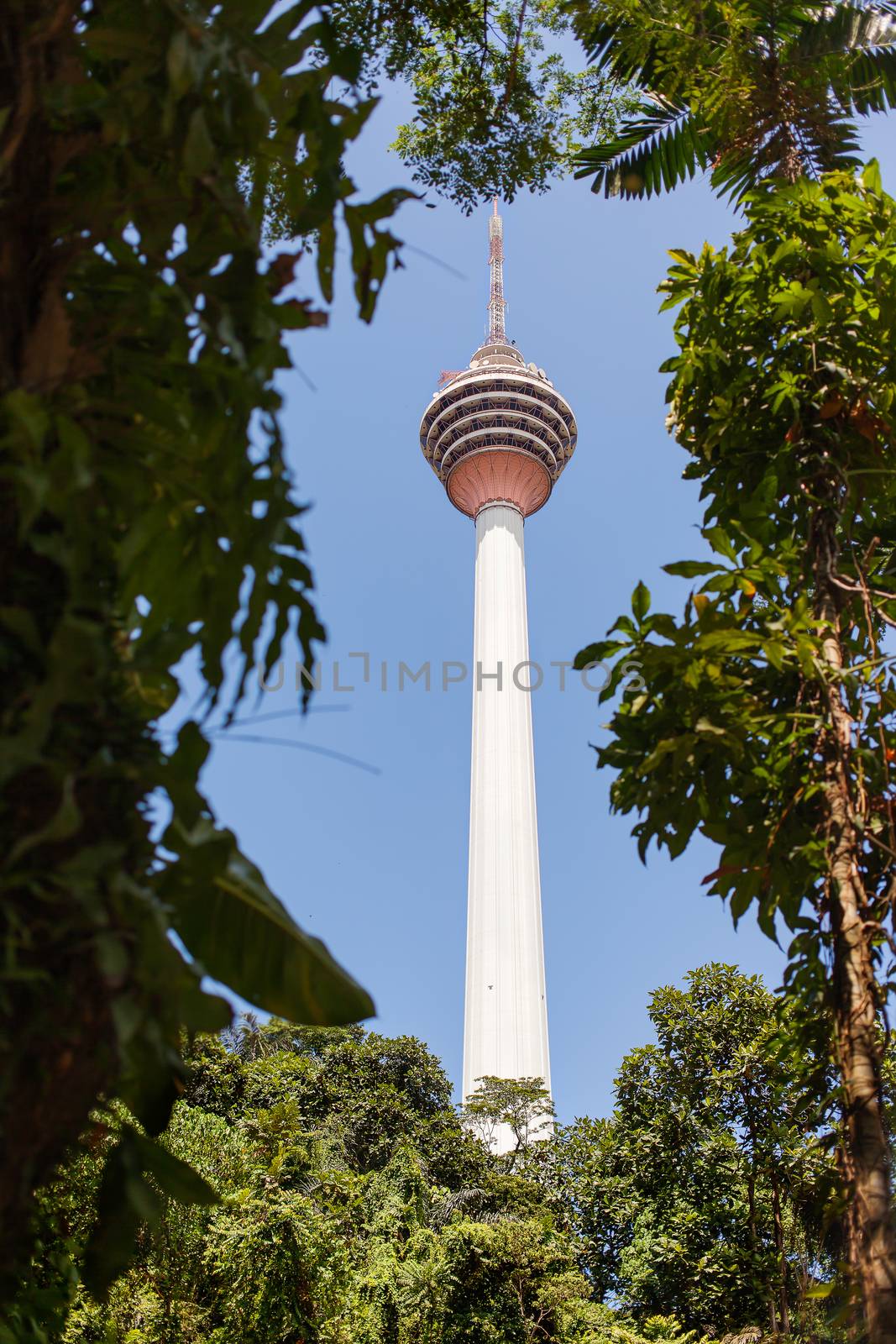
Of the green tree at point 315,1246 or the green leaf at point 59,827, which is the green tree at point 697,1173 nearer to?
the green tree at point 315,1246

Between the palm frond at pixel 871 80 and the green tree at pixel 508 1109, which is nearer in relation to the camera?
the palm frond at pixel 871 80

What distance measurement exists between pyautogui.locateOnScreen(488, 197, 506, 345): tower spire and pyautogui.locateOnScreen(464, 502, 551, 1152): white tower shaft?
9482mm

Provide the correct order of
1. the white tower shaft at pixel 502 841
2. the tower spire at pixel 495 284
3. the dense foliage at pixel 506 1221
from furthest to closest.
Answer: the tower spire at pixel 495 284
the white tower shaft at pixel 502 841
the dense foliage at pixel 506 1221

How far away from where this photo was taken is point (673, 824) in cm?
480

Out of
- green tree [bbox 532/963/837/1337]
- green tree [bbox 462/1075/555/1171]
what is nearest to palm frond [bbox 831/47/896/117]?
green tree [bbox 532/963/837/1337]

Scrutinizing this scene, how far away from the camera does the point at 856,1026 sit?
4.17 metres

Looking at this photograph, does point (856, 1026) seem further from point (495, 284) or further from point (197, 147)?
point (495, 284)

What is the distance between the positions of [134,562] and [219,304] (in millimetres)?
599

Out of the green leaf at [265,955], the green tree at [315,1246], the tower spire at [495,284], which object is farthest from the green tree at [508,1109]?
the tower spire at [495,284]

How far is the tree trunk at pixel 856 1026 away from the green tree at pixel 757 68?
3000mm

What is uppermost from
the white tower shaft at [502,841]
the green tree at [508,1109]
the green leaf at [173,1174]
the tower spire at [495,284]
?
the tower spire at [495,284]

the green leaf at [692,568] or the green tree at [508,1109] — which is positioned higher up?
the green tree at [508,1109]

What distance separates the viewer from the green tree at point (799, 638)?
14.3 feet

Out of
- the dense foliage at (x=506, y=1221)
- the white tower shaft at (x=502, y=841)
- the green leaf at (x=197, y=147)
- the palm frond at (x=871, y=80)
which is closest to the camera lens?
the green leaf at (x=197, y=147)
